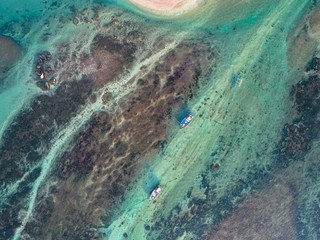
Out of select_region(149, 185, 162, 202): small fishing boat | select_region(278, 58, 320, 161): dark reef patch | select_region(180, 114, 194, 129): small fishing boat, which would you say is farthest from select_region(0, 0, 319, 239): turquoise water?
select_region(180, 114, 194, 129): small fishing boat

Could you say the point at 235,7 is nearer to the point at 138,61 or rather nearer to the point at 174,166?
the point at 138,61

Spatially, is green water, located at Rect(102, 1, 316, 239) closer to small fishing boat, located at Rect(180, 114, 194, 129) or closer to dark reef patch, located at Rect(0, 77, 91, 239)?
small fishing boat, located at Rect(180, 114, 194, 129)

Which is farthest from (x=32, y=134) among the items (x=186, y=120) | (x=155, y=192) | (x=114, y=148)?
(x=186, y=120)

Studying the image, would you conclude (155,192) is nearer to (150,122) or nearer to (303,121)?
(150,122)

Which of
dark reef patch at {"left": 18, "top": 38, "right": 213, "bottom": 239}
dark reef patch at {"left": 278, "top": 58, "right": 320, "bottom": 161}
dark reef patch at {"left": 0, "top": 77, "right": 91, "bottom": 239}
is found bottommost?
dark reef patch at {"left": 278, "top": 58, "right": 320, "bottom": 161}

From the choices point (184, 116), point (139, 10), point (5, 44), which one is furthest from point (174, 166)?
point (5, 44)

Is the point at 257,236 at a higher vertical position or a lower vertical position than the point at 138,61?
lower

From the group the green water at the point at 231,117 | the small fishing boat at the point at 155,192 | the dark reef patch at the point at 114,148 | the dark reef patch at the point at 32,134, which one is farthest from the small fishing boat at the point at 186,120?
the dark reef patch at the point at 32,134
